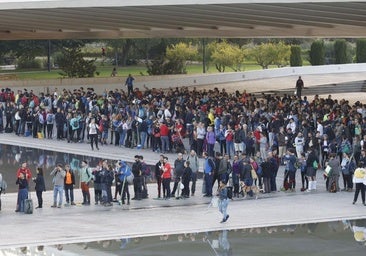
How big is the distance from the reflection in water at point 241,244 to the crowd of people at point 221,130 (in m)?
2.85

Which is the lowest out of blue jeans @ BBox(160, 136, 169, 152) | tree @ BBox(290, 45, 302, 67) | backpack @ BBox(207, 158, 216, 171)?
backpack @ BBox(207, 158, 216, 171)

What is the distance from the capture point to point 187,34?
52406 mm

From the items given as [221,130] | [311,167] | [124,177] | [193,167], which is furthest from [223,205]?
[221,130]

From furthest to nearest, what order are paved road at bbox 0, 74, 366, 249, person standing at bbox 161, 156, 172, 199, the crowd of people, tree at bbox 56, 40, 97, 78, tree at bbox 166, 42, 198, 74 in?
tree at bbox 166, 42, 198, 74
tree at bbox 56, 40, 97, 78
the crowd of people
person standing at bbox 161, 156, 172, 199
paved road at bbox 0, 74, 366, 249

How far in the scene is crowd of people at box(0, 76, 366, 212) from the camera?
74.4ft

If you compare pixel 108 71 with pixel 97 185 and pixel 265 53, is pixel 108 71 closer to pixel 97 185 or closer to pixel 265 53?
pixel 265 53

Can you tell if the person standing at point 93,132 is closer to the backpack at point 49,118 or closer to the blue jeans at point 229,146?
the backpack at point 49,118

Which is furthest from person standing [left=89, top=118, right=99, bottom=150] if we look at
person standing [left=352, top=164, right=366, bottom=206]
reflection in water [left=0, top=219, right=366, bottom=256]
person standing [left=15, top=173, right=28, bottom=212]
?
reflection in water [left=0, top=219, right=366, bottom=256]

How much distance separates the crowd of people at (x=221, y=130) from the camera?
74.4 ft

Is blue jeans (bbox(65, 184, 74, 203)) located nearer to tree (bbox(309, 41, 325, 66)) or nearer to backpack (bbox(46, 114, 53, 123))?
backpack (bbox(46, 114, 53, 123))

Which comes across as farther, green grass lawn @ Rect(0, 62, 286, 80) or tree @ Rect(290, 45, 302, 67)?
tree @ Rect(290, 45, 302, 67)

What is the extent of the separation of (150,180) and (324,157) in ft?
13.7

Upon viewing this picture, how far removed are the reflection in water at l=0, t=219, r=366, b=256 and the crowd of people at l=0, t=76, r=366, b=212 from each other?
2.85 meters

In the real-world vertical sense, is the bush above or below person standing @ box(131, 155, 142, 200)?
above
